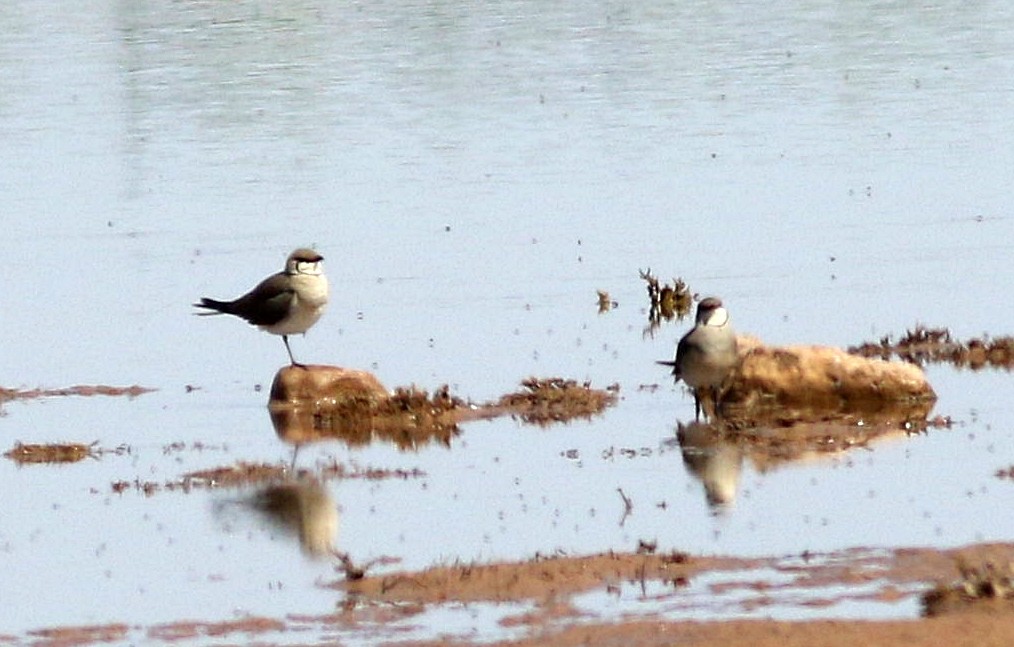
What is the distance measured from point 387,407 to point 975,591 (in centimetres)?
751

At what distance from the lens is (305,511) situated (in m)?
16.1

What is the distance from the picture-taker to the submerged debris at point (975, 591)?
1235 cm

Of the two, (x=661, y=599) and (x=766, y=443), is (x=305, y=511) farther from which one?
(x=661, y=599)

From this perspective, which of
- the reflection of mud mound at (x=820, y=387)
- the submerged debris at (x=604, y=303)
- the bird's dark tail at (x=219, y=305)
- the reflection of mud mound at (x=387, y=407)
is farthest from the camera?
the submerged debris at (x=604, y=303)

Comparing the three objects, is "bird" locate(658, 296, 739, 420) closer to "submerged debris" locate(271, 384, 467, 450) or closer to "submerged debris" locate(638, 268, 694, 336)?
"submerged debris" locate(271, 384, 467, 450)

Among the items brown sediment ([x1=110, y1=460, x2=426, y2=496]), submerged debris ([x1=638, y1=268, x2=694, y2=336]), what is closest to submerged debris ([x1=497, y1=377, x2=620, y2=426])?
brown sediment ([x1=110, y1=460, x2=426, y2=496])

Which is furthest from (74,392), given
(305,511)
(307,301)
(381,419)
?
(305,511)

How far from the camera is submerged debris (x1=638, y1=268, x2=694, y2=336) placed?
23.2 metres

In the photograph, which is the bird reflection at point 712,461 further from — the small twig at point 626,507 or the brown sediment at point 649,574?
the brown sediment at point 649,574

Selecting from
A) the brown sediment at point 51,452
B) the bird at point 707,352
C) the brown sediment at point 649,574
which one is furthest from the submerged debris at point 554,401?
the brown sediment at point 649,574

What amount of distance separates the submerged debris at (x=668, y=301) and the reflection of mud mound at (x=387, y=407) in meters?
3.58

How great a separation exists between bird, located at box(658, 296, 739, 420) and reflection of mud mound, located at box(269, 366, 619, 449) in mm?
894

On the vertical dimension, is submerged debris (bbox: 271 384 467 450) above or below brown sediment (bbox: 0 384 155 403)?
below

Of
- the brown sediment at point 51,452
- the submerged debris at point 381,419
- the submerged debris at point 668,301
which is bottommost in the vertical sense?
the brown sediment at point 51,452
